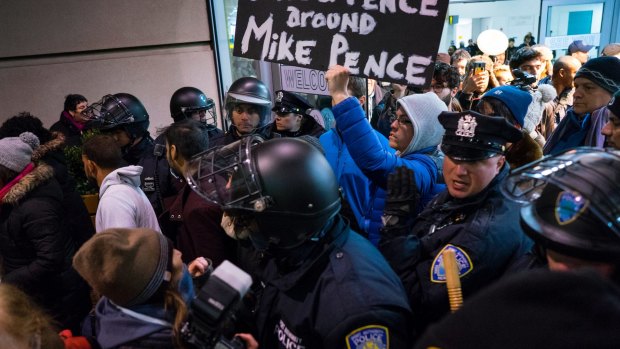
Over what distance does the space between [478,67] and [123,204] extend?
4269 mm

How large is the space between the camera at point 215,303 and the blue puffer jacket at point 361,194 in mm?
1366

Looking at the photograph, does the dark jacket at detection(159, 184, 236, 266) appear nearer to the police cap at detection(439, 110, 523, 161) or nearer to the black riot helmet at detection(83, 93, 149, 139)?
the police cap at detection(439, 110, 523, 161)

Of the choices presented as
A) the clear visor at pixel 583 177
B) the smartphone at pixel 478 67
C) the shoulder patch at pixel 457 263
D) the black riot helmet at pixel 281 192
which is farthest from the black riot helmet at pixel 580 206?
the smartphone at pixel 478 67

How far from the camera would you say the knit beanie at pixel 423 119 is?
228cm

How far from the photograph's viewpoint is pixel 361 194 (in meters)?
2.49

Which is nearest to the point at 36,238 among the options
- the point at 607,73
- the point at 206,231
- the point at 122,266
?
the point at 206,231

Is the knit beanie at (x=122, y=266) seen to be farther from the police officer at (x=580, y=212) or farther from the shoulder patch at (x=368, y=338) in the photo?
the police officer at (x=580, y=212)

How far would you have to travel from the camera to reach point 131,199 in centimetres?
241

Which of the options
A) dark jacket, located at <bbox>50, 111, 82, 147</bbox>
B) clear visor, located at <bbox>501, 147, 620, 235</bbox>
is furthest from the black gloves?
dark jacket, located at <bbox>50, 111, 82, 147</bbox>

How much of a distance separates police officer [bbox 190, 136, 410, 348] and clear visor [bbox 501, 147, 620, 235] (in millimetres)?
528

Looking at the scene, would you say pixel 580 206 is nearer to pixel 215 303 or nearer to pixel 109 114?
pixel 215 303

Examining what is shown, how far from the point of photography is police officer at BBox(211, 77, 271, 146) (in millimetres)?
3594

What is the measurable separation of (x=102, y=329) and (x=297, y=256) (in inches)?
26.8

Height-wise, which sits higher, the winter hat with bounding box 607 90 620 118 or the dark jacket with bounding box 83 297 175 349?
the winter hat with bounding box 607 90 620 118
